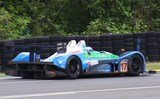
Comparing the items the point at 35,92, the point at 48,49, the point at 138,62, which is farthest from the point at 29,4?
the point at 35,92

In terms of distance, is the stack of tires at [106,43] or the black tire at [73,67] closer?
the black tire at [73,67]

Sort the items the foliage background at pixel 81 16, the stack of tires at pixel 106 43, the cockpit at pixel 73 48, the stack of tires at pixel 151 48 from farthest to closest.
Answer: the foliage background at pixel 81 16 → the stack of tires at pixel 151 48 → the stack of tires at pixel 106 43 → the cockpit at pixel 73 48

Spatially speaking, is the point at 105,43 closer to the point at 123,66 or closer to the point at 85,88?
the point at 123,66

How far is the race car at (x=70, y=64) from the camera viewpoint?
15.4 meters

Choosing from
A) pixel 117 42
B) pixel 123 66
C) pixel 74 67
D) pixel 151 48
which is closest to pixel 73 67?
pixel 74 67

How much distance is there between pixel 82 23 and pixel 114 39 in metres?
7.14

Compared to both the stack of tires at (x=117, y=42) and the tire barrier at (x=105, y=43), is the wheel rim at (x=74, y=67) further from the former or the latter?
→ the stack of tires at (x=117, y=42)

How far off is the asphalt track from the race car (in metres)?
0.32

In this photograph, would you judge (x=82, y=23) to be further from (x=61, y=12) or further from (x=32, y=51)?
(x=32, y=51)

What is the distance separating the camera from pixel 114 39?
71.4ft

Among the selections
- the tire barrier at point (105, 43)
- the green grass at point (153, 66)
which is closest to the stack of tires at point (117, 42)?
the tire barrier at point (105, 43)

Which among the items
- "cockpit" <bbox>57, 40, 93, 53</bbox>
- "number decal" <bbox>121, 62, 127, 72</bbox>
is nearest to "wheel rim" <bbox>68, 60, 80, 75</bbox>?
"cockpit" <bbox>57, 40, 93, 53</bbox>

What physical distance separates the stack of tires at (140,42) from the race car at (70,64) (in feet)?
18.4

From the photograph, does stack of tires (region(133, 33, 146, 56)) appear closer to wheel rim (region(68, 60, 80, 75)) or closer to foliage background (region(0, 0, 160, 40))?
foliage background (region(0, 0, 160, 40))
